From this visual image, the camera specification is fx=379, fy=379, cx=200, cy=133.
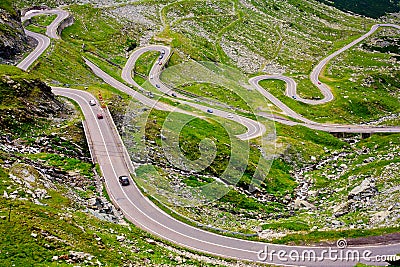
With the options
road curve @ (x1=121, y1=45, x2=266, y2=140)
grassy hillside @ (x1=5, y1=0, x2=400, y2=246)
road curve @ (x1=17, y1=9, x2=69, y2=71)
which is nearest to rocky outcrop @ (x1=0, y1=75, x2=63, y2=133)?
grassy hillside @ (x1=5, y1=0, x2=400, y2=246)

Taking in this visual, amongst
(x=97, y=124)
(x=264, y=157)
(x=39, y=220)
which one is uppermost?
(x=39, y=220)

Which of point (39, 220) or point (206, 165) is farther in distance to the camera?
point (206, 165)

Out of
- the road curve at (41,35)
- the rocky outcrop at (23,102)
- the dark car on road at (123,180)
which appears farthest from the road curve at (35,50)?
the dark car on road at (123,180)

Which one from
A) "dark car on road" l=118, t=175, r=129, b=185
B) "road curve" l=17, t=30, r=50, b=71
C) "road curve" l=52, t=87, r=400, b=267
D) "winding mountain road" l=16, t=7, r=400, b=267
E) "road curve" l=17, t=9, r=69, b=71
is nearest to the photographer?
"winding mountain road" l=16, t=7, r=400, b=267

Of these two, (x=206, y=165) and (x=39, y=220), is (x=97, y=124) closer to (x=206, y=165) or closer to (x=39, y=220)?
(x=206, y=165)

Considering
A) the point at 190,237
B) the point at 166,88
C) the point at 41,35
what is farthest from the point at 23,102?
the point at 41,35

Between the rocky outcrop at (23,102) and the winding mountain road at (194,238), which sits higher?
the rocky outcrop at (23,102)

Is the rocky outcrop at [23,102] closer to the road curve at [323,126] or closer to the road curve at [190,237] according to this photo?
the road curve at [190,237]

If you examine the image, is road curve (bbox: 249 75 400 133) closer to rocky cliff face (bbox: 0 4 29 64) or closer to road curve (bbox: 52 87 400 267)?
road curve (bbox: 52 87 400 267)

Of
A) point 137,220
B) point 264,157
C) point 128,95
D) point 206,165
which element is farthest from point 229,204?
point 128,95
